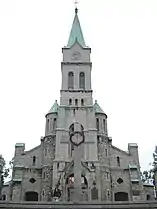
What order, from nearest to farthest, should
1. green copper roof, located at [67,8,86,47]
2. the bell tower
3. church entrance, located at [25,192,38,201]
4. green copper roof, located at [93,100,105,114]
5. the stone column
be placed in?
the stone column
church entrance, located at [25,192,38,201]
the bell tower
green copper roof, located at [93,100,105,114]
green copper roof, located at [67,8,86,47]

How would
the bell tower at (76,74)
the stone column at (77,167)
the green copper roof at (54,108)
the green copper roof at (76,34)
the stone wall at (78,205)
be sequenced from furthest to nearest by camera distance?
the green copper roof at (76,34), the green copper roof at (54,108), the bell tower at (76,74), the stone column at (77,167), the stone wall at (78,205)

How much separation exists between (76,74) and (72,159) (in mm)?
13372

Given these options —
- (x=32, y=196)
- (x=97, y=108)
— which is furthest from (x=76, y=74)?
(x=32, y=196)

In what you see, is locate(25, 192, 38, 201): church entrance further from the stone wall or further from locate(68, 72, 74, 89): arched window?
the stone wall

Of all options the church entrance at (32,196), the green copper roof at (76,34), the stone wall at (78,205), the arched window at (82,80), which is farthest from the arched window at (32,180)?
the green copper roof at (76,34)

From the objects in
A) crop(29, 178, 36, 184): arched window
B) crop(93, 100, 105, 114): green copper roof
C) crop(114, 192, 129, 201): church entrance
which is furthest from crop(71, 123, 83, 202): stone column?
crop(93, 100, 105, 114): green copper roof

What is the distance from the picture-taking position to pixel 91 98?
40844 mm

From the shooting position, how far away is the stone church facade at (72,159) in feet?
115

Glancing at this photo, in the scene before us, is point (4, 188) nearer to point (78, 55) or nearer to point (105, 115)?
point (105, 115)

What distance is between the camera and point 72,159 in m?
35.7

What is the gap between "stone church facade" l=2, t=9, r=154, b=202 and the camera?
34.9 meters

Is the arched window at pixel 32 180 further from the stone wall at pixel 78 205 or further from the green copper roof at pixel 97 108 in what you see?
the stone wall at pixel 78 205

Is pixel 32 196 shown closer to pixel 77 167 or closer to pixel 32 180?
pixel 32 180

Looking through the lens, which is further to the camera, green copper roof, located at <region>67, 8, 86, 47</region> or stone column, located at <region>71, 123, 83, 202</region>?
green copper roof, located at <region>67, 8, 86, 47</region>
